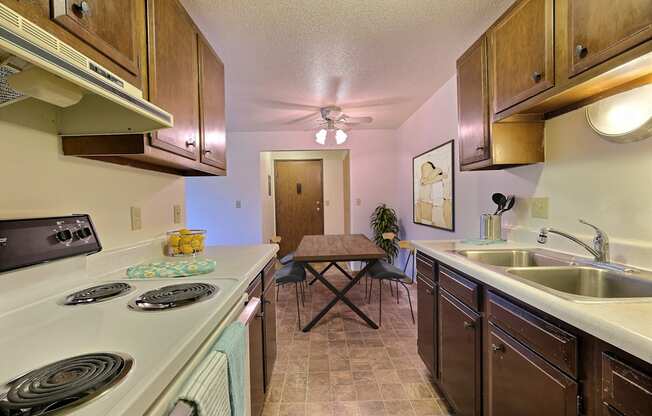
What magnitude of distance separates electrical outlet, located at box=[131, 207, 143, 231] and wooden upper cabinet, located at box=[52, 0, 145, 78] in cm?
68

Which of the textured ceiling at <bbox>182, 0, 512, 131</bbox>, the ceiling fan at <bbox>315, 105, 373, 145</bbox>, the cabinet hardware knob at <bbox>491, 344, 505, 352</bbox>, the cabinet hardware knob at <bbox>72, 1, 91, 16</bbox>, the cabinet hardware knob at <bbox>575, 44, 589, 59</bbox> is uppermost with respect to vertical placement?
the textured ceiling at <bbox>182, 0, 512, 131</bbox>

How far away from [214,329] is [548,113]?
1.89m

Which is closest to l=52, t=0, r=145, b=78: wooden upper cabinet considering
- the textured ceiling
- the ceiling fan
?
the textured ceiling

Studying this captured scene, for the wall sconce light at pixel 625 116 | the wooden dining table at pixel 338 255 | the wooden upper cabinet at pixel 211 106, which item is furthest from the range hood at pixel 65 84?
the wall sconce light at pixel 625 116

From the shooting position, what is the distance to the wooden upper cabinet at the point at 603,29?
2.80ft

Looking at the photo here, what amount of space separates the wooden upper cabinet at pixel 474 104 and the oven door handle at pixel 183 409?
1.74 m

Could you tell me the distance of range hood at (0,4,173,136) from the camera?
0.53 metres

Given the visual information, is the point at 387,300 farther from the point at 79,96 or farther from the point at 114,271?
the point at 79,96

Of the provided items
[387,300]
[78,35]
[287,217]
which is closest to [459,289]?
[78,35]

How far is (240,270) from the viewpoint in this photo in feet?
4.24

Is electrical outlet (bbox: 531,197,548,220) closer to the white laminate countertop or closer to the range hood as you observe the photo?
the white laminate countertop

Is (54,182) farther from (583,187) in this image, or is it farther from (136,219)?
(583,187)

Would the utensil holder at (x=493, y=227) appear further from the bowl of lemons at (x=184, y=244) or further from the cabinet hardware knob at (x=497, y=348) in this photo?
the bowl of lemons at (x=184, y=244)

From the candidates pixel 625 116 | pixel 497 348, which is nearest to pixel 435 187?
pixel 625 116
